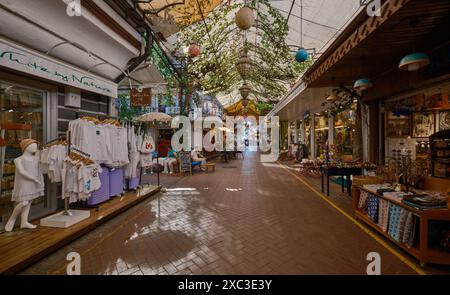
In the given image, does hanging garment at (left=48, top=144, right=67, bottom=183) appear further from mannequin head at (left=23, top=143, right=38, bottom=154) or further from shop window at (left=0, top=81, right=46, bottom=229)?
shop window at (left=0, top=81, right=46, bottom=229)

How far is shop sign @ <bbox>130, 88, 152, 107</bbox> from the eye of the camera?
→ 6.25m

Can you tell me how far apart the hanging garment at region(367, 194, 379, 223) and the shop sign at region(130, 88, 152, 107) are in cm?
581

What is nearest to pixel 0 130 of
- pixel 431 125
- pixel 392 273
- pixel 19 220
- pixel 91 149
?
pixel 91 149

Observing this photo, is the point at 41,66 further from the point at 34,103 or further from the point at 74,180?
the point at 74,180

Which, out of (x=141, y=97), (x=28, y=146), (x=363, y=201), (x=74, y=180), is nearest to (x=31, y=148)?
(x=28, y=146)

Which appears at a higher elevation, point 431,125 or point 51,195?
point 431,125

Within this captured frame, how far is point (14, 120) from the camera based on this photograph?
4137mm

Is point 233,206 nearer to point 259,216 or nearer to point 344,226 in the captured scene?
point 259,216

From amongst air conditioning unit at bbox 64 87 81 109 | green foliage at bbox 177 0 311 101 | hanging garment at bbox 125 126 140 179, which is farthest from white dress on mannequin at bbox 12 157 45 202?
green foliage at bbox 177 0 311 101

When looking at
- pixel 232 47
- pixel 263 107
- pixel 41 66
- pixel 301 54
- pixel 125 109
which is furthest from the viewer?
pixel 263 107

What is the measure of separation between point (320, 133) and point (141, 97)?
11198 millimetres

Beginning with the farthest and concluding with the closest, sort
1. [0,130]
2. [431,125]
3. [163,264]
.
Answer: [431,125] < [0,130] < [163,264]

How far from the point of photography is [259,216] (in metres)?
4.61
